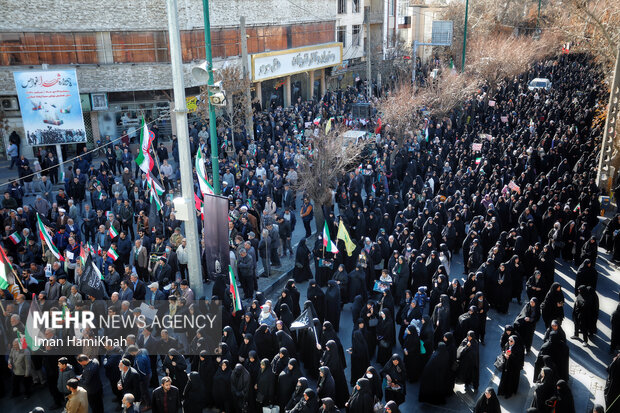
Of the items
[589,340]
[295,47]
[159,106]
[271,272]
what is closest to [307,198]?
[271,272]

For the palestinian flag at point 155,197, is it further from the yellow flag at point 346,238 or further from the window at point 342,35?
the window at point 342,35

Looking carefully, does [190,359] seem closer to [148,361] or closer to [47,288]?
[148,361]

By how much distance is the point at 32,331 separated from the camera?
8.69 meters

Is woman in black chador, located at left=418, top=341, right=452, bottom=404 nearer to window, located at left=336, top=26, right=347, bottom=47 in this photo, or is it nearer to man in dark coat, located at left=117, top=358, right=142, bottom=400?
man in dark coat, located at left=117, top=358, right=142, bottom=400

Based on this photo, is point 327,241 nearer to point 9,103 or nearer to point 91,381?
point 91,381

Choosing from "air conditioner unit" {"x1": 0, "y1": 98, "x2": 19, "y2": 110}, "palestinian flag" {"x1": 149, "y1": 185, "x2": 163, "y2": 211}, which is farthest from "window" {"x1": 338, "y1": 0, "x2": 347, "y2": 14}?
"palestinian flag" {"x1": 149, "y1": 185, "x2": 163, "y2": 211}

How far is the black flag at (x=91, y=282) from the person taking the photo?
10.1m

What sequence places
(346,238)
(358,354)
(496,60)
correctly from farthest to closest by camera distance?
(496,60) → (346,238) → (358,354)

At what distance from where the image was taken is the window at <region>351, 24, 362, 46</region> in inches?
1763

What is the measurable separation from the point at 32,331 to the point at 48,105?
1243 centimetres

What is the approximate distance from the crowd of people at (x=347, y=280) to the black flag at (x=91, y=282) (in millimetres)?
307

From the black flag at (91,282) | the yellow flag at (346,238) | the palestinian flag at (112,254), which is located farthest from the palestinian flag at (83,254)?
the yellow flag at (346,238)

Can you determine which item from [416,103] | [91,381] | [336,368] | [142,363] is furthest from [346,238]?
[416,103]

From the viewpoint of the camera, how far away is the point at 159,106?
2678cm
